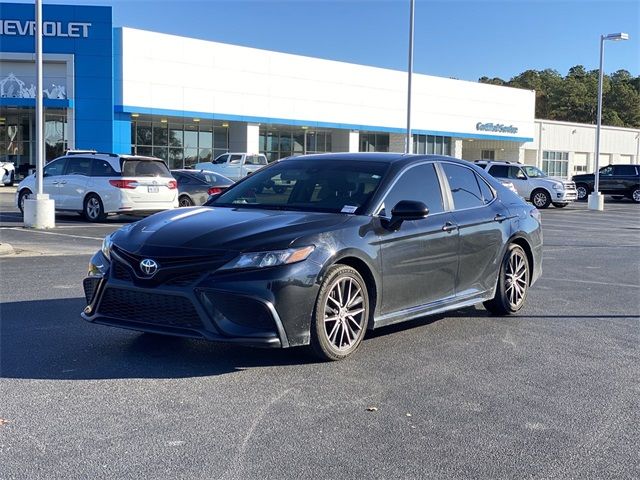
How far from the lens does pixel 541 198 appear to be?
103ft

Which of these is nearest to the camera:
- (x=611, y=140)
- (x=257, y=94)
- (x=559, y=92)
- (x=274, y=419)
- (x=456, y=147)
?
(x=274, y=419)

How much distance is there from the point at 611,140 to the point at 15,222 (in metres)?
57.6

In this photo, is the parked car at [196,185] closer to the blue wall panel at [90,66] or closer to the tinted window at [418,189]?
the tinted window at [418,189]

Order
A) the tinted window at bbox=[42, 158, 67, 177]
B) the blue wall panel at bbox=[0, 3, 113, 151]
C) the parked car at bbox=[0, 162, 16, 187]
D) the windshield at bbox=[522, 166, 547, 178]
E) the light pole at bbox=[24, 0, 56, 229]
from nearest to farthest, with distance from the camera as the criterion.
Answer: the light pole at bbox=[24, 0, 56, 229]
the tinted window at bbox=[42, 158, 67, 177]
the windshield at bbox=[522, 166, 547, 178]
the parked car at bbox=[0, 162, 16, 187]
the blue wall panel at bbox=[0, 3, 113, 151]

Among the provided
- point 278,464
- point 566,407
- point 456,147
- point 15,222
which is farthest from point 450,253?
point 456,147

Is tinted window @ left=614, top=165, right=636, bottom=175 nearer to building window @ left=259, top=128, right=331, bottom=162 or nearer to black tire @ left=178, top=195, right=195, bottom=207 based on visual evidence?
building window @ left=259, top=128, right=331, bottom=162

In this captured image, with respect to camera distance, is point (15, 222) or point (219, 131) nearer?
point (15, 222)

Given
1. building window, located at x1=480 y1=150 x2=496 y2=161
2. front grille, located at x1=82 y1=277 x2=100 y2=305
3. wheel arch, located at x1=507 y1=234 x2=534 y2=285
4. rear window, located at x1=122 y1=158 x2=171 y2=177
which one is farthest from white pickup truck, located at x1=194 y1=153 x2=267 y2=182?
building window, located at x1=480 y1=150 x2=496 y2=161

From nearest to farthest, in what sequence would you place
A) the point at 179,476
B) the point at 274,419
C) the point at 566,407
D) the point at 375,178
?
the point at 179,476 < the point at 274,419 < the point at 566,407 < the point at 375,178

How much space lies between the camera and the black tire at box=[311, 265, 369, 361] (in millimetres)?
5520

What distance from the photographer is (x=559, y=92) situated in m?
89.2

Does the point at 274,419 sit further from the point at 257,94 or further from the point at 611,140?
the point at 611,140

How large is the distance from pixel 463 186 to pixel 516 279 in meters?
1.23

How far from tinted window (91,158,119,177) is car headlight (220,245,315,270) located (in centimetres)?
1382
